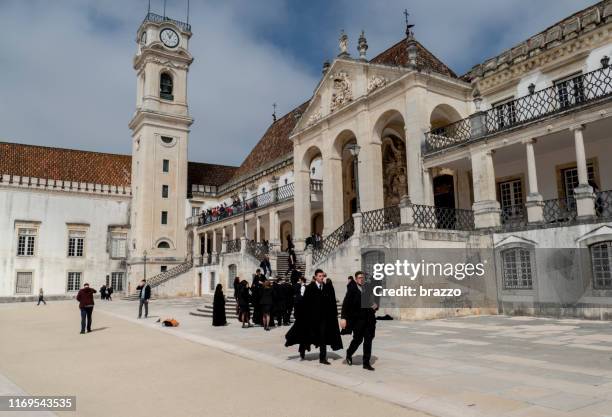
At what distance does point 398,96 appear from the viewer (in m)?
20.3

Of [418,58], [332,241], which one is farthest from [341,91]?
[332,241]

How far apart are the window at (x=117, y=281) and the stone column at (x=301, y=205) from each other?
23028mm

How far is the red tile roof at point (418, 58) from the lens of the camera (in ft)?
71.0

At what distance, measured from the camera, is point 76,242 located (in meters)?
40.6

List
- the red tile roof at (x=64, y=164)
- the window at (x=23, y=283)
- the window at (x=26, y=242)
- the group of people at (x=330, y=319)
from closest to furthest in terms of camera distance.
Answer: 1. the group of people at (x=330, y=319)
2. the window at (x=23, y=283)
3. the window at (x=26, y=242)
4. the red tile roof at (x=64, y=164)

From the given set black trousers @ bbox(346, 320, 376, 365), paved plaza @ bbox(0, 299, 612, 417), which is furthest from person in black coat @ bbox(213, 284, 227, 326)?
black trousers @ bbox(346, 320, 376, 365)

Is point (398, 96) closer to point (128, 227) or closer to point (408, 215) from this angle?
point (408, 215)

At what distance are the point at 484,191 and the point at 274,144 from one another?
24.7 meters

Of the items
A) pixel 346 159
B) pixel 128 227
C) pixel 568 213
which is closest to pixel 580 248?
pixel 568 213

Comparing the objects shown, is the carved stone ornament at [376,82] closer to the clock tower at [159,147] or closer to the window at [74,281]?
the clock tower at [159,147]

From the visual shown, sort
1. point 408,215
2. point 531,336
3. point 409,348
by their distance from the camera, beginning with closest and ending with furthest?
1. point 409,348
2. point 531,336
3. point 408,215

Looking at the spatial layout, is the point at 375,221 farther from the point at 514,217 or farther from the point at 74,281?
the point at 74,281

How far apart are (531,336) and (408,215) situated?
593 cm

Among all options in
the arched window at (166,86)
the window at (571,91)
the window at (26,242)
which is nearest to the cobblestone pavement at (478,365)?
the window at (571,91)
